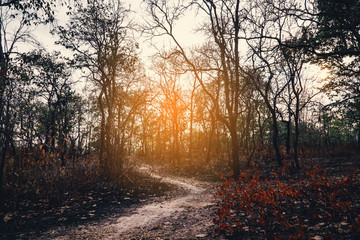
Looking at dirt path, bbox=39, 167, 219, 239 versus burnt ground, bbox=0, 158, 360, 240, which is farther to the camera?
burnt ground, bbox=0, 158, 360, 240

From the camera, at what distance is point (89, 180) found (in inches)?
338

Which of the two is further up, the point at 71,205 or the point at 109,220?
the point at 71,205

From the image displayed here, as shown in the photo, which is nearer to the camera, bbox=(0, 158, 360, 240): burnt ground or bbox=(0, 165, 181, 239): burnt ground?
bbox=(0, 158, 360, 240): burnt ground

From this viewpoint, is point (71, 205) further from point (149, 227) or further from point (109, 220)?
point (149, 227)

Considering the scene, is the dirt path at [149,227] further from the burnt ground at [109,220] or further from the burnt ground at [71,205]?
the burnt ground at [71,205]

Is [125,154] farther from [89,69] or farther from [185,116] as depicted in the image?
[185,116]

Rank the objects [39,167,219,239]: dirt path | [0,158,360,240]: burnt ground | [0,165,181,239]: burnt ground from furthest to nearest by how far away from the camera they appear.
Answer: [0,165,181,239]: burnt ground < [0,158,360,240]: burnt ground < [39,167,219,239]: dirt path

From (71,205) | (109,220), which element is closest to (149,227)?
(109,220)

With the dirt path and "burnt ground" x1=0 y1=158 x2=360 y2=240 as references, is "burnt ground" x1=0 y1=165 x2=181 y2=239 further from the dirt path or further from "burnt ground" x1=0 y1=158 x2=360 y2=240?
the dirt path

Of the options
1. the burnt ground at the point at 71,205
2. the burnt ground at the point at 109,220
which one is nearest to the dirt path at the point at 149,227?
the burnt ground at the point at 109,220

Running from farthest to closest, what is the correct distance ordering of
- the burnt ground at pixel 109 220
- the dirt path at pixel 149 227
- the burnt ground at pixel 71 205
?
1. the burnt ground at pixel 71 205
2. the burnt ground at pixel 109 220
3. the dirt path at pixel 149 227

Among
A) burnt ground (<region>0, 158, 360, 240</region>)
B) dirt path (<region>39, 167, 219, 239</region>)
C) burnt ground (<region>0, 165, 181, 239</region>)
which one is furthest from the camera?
burnt ground (<region>0, 165, 181, 239</region>)

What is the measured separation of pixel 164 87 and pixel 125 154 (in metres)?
13.5

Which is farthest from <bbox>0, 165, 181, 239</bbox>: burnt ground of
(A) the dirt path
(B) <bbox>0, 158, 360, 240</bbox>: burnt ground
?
(A) the dirt path
